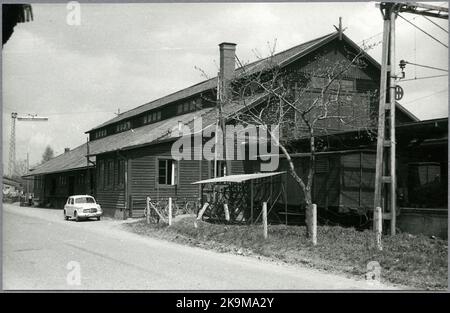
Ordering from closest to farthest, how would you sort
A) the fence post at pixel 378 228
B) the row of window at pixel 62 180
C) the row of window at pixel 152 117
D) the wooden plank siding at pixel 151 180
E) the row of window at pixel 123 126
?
the fence post at pixel 378 228, the wooden plank siding at pixel 151 180, the row of window at pixel 152 117, the row of window at pixel 62 180, the row of window at pixel 123 126

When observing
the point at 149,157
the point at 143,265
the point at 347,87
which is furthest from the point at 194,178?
the point at 143,265

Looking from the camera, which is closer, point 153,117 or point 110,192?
point 110,192

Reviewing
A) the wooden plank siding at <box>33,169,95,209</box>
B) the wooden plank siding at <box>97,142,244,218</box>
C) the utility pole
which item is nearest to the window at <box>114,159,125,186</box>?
the wooden plank siding at <box>97,142,244,218</box>

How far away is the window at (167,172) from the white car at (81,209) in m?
4.06

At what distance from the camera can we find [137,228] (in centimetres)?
2284

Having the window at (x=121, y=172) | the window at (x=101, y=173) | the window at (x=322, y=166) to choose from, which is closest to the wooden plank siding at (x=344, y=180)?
the window at (x=322, y=166)

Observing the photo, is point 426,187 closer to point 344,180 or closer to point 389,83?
point 344,180

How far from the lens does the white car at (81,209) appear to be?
2795 centimetres

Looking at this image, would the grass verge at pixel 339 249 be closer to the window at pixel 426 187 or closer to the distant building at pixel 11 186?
the window at pixel 426 187

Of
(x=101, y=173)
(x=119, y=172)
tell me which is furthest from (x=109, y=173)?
(x=119, y=172)

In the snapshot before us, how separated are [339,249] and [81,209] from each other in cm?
1817

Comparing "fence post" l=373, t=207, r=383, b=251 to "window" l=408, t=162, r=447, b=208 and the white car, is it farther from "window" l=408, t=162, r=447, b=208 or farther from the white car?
the white car

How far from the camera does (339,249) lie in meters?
13.7

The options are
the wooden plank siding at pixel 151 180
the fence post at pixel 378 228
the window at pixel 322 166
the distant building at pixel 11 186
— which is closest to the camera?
the fence post at pixel 378 228
